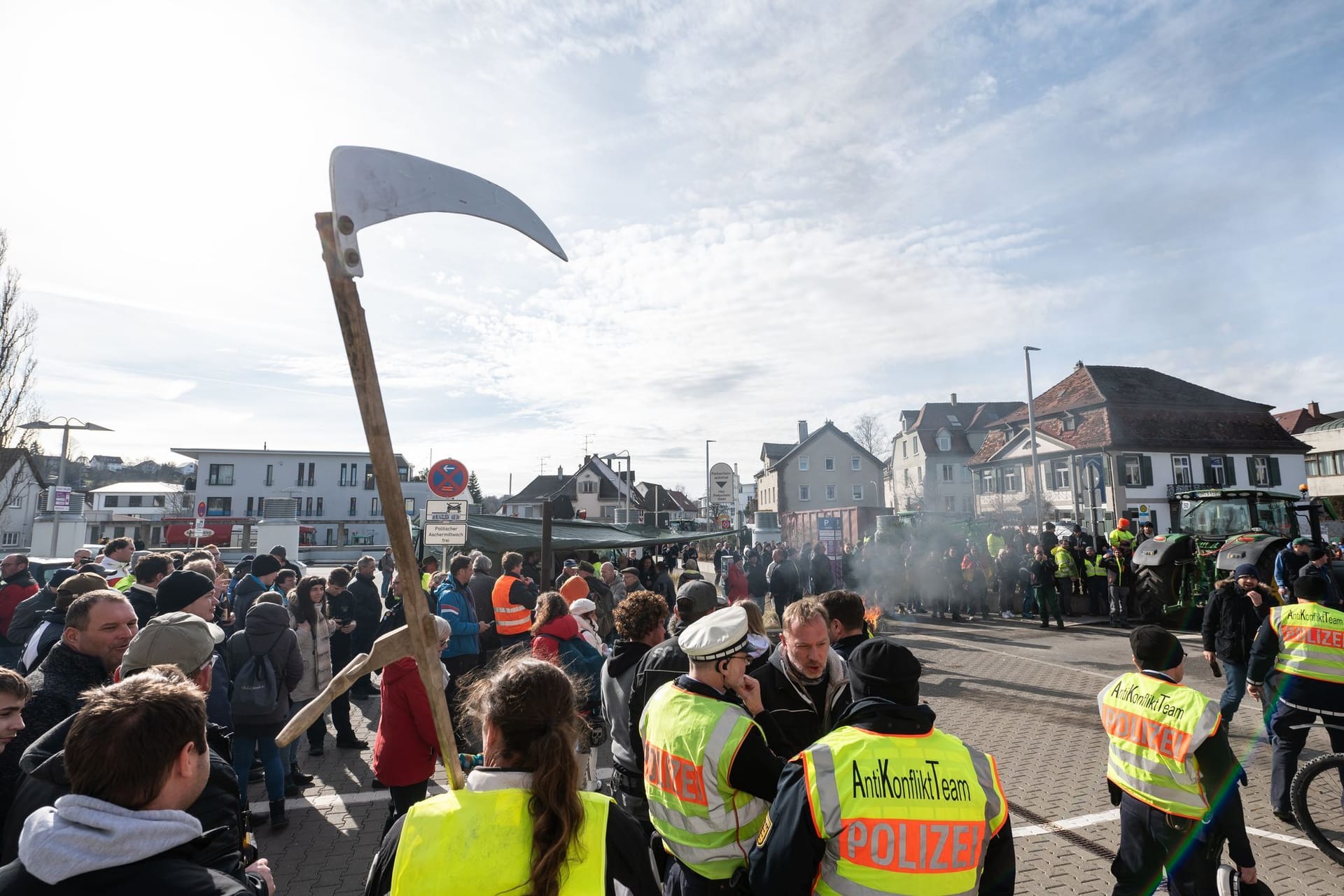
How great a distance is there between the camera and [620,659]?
168 inches

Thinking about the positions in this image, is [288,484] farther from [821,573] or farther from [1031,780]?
[1031,780]

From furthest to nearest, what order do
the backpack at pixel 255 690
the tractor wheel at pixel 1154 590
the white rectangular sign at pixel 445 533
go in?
the tractor wheel at pixel 1154 590, the white rectangular sign at pixel 445 533, the backpack at pixel 255 690

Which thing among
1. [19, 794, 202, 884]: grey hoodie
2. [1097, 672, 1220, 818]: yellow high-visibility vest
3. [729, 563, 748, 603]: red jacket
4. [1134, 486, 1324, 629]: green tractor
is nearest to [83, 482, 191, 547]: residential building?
[729, 563, 748, 603]: red jacket

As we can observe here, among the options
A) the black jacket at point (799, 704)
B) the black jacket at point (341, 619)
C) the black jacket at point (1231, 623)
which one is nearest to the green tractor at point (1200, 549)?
the black jacket at point (1231, 623)

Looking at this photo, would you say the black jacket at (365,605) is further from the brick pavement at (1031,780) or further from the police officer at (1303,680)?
the police officer at (1303,680)

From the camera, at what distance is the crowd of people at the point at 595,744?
5.61 feet

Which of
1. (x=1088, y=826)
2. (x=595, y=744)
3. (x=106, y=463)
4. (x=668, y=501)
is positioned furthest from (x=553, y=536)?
(x=106, y=463)

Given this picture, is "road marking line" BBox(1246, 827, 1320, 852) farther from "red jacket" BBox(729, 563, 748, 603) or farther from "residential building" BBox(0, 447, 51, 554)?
"residential building" BBox(0, 447, 51, 554)

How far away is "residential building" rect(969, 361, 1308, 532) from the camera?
3731 centimetres

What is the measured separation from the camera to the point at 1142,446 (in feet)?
123

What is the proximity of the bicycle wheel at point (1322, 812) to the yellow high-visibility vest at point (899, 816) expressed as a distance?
426cm

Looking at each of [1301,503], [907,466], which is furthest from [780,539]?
[907,466]

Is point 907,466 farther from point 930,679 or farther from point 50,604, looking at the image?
point 50,604

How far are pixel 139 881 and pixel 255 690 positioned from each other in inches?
180
